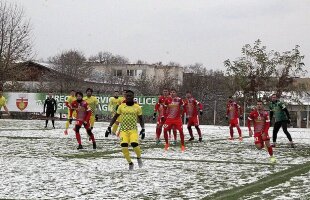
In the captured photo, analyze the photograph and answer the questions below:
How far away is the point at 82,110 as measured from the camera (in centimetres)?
2014

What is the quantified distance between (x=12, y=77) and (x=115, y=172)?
41.2 metres

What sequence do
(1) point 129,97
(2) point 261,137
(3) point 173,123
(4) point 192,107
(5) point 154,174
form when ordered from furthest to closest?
(4) point 192,107 < (3) point 173,123 < (2) point 261,137 < (1) point 129,97 < (5) point 154,174

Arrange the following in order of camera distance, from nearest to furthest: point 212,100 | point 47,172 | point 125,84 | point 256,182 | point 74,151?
point 256,182
point 47,172
point 74,151
point 212,100
point 125,84

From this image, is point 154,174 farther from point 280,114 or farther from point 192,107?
point 192,107

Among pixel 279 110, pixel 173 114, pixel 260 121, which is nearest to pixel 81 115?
pixel 173 114

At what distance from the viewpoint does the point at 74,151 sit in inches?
752

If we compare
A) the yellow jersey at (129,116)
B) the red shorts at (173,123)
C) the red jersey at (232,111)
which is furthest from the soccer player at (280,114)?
the yellow jersey at (129,116)

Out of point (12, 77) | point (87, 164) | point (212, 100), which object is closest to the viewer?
point (87, 164)

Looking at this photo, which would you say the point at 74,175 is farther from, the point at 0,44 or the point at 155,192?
the point at 0,44

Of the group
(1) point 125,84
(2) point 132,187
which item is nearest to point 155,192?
(2) point 132,187

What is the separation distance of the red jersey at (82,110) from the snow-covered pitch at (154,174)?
1115 millimetres

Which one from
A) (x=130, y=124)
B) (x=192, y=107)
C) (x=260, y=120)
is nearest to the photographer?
(x=130, y=124)

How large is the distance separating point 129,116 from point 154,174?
198 cm

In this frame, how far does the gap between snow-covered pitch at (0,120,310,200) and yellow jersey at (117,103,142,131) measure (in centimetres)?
108
